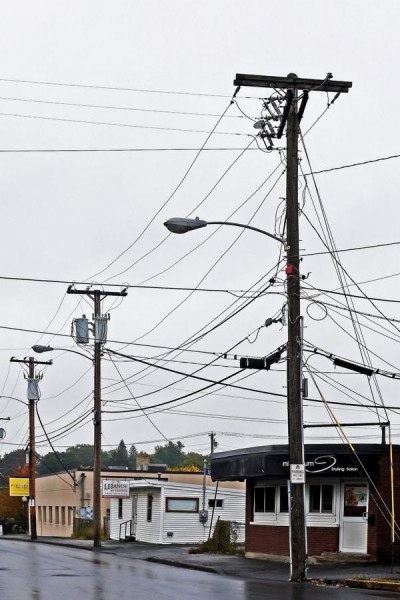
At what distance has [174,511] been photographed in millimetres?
49969

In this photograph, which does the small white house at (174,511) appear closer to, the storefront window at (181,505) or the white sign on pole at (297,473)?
the storefront window at (181,505)

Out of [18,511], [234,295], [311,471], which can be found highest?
[234,295]

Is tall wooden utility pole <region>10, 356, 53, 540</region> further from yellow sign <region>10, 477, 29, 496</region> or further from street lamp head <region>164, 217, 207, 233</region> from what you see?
street lamp head <region>164, 217, 207, 233</region>

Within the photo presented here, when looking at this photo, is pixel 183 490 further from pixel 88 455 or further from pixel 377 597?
pixel 88 455

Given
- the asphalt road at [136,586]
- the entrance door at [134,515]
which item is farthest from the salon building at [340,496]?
the entrance door at [134,515]

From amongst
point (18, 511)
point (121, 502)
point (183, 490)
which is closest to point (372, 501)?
point (183, 490)

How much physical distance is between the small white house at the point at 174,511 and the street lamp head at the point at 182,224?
27194 mm

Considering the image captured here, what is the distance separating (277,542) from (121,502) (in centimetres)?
2323

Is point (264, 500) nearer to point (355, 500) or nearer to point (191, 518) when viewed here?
point (355, 500)

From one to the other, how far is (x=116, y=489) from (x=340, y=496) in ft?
68.3

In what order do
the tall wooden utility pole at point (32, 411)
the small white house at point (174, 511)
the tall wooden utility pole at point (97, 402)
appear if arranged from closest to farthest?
the tall wooden utility pole at point (97, 402)
the small white house at point (174, 511)
the tall wooden utility pole at point (32, 411)

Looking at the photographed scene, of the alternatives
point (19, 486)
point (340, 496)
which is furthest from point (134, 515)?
point (19, 486)

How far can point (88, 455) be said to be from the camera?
531ft

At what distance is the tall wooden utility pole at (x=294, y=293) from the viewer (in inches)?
931
